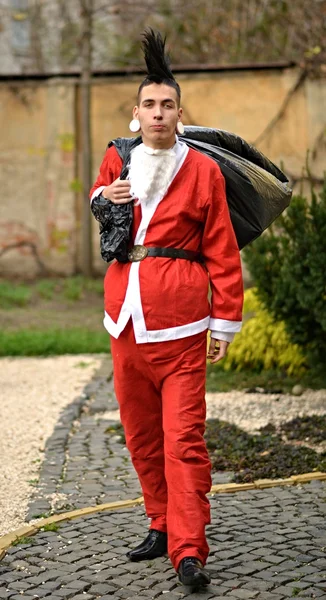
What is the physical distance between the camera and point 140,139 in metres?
4.01

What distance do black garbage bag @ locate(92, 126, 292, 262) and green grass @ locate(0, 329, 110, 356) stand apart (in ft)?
18.9

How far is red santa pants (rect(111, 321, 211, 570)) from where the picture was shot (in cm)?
369

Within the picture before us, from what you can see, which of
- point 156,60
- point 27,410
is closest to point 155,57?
point 156,60

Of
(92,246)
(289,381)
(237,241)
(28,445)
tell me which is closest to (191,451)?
(237,241)

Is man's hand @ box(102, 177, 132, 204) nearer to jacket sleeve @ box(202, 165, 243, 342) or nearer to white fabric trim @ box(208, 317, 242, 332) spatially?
jacket sleeve @ box(202, 165, 243, 342)

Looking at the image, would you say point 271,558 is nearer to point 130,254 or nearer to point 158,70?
point 130,254

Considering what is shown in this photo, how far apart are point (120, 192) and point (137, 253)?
240 millimetres

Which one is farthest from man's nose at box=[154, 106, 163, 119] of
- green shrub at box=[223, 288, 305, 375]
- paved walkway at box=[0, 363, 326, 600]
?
green shrub at box=[223, 288, 305, 375]

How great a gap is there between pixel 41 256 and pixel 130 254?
1037 centimetres

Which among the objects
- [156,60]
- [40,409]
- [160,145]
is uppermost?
[156,60]

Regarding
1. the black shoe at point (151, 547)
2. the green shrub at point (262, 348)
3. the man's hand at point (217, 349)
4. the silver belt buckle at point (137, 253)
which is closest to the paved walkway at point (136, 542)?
the black shoe at point (151, 547)

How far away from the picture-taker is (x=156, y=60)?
3.77 meters

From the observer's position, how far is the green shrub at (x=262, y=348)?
8164 mm

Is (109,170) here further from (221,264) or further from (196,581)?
(196,581)
